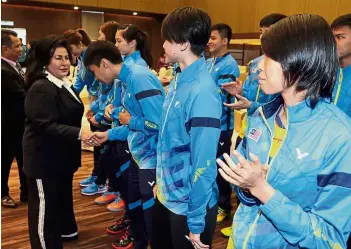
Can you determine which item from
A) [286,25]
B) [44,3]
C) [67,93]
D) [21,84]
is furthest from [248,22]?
[286,25]

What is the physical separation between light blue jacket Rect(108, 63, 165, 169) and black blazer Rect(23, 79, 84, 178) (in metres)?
0.37

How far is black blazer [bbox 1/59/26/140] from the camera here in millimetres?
3318

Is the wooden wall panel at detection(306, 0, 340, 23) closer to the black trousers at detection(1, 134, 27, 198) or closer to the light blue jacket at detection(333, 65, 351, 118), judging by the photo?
the light blue jacket at detection(333, 65, 351, 118)

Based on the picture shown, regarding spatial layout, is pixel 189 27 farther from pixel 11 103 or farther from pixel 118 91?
pixel 11 103

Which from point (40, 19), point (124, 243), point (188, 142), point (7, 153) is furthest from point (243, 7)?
point (188, 142)

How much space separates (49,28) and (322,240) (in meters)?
11.0

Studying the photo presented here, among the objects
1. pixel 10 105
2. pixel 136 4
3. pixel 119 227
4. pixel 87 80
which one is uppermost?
pixel 136 4

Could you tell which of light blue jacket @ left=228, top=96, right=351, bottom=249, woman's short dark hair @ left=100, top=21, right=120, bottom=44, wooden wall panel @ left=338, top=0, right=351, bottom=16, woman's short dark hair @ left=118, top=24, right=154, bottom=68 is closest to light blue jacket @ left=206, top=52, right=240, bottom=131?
woman's short dark hair @ left=118, top=24, right=154, bottom=68

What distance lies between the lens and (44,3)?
370 inches

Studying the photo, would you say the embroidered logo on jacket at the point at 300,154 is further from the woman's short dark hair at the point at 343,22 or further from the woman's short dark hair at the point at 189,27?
the woman's short dark hair at the point at 343,22

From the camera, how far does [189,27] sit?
152 centimetres

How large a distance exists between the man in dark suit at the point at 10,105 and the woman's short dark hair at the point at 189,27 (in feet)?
7.56

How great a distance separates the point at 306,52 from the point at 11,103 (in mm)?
3148

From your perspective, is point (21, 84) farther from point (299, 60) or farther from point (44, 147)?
point (299, 60)
